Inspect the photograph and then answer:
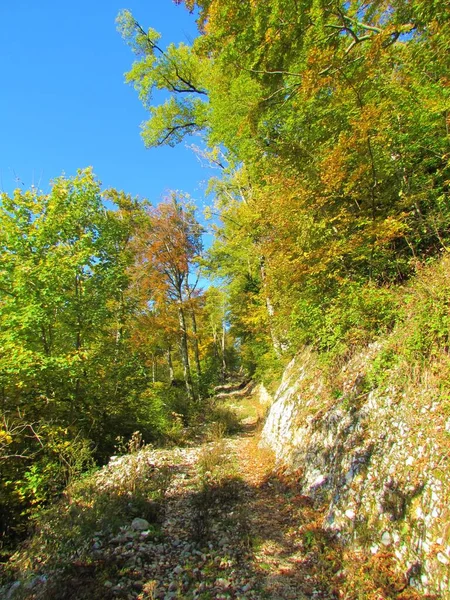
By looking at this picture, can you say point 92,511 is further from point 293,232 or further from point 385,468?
point 293,232

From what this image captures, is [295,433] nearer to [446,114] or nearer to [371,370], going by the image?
[371,370]

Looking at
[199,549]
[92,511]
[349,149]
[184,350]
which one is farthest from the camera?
[184,350]

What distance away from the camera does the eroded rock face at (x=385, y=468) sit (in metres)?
2.57

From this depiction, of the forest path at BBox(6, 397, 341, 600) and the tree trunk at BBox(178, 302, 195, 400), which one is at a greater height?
the tree trunk at BBox(178, 302, 195, 400)

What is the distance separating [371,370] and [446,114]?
4.79m

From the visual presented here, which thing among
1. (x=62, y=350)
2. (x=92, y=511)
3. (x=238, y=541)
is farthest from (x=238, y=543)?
(x=62, y=350)

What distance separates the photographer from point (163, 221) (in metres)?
14.5

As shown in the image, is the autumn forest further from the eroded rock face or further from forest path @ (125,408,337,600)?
forest path @ (125,408,337,600)

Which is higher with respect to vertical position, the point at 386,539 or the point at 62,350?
the point at 62,350

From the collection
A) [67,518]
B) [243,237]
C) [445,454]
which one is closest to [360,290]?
[445,454]

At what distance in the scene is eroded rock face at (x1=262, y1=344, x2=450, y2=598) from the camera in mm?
2574

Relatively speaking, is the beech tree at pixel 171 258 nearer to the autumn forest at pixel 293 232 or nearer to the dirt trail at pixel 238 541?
the autumn forest at pixel 293 232

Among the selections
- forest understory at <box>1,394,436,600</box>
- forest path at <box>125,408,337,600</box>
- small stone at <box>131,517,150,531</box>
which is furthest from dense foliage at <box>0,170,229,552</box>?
forest path at <box>125,408,337,600</box>

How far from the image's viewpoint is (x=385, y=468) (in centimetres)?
331
